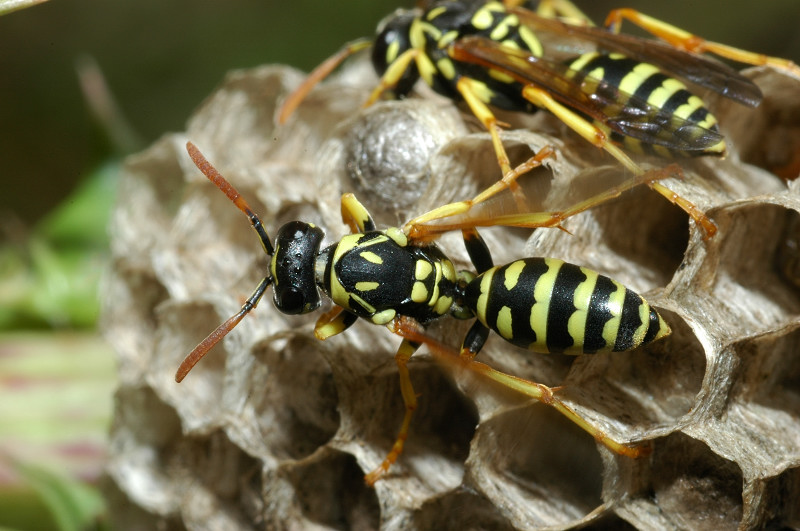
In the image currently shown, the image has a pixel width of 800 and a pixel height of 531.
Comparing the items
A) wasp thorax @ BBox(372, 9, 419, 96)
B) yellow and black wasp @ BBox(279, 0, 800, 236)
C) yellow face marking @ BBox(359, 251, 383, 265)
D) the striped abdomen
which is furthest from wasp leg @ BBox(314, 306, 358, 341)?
wasp thorax @ BBox(372, 9, 419, 96)

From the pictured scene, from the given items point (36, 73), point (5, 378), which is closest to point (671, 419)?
point (5, 378)

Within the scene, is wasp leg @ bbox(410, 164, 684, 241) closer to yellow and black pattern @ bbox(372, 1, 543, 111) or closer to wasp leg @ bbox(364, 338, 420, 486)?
wasp leg @ bbox(364, 338, 420, 486)

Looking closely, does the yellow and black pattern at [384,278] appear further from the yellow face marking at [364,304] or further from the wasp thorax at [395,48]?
the wasp thorax at [395,48]

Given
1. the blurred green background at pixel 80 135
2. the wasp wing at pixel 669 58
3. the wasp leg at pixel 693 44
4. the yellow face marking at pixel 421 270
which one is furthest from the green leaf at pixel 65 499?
the wasp leg at pixel 693 44

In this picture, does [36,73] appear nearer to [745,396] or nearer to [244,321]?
[244,321]

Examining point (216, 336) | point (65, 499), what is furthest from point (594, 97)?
point (65, 499)

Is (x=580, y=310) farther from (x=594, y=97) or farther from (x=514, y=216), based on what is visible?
(x=594, y=97)
